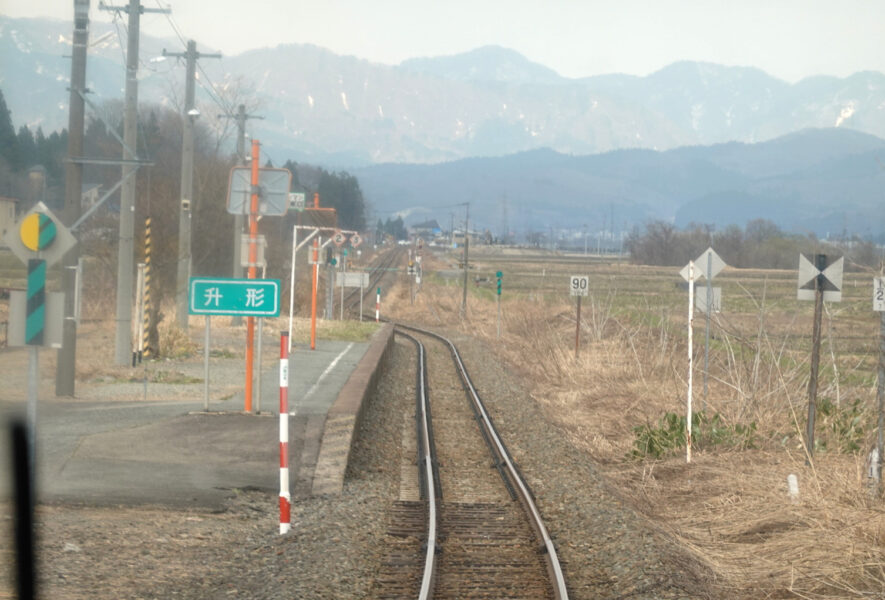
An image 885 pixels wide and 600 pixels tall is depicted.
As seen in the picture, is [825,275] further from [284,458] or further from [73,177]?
[73,177]

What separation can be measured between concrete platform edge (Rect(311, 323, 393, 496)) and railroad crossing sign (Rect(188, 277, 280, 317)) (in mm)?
1733

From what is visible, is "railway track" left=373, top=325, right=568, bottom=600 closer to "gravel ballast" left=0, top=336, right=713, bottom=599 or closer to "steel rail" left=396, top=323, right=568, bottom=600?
"steel rail" left=396, top=323, right=568, bottom=600

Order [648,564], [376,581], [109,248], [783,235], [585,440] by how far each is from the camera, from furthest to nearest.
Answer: [783,235] → [109,248] → [585,440] → [648,564] → [376,581]

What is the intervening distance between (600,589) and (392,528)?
86.1 inches

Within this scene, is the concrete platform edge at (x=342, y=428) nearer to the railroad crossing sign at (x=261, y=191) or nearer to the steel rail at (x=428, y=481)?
the steel rail at (x=428, y=481)

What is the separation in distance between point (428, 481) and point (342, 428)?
6.50ft

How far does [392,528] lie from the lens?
8.91 meters

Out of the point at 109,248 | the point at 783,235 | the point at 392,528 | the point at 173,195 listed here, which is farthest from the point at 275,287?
the point at 783,235

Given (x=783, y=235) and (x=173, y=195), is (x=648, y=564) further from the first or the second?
(x=783, y=235)

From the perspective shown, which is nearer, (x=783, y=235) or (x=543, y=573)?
(x=543, y=573)

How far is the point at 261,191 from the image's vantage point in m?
12.5

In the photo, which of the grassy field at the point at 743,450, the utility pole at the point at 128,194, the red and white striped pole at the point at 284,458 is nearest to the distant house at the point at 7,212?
the utility pole at the point at 128,194

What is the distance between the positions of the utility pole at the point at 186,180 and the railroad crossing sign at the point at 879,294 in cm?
1587

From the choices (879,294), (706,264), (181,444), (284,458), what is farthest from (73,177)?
(879,294)
